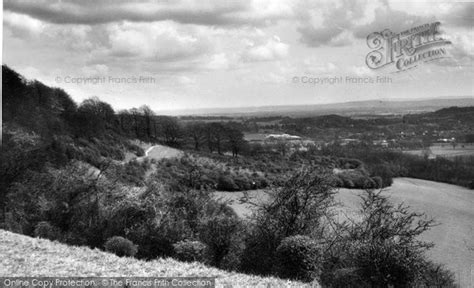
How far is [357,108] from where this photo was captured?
25.4 m

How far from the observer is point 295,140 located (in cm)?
2494

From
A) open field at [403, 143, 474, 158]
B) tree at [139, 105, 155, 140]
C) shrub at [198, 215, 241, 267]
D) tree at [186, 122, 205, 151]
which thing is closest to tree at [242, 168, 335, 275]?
shrub at [198, 215, 241, 267]

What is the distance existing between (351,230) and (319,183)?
1.84 m

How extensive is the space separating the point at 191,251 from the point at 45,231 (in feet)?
17.0

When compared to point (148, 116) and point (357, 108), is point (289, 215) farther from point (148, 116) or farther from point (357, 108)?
point (148, 116)

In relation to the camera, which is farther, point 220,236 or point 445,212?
point 445,212

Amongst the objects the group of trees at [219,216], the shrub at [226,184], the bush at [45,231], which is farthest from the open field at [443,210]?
the bush at [45,231]

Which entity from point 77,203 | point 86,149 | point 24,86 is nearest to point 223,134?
point 86,149

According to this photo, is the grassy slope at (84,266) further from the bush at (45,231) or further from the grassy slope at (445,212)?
the grassy slope at (445,212)

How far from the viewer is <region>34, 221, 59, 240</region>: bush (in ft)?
51.2

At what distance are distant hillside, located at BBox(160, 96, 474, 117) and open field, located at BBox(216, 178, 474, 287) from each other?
368 centimetres

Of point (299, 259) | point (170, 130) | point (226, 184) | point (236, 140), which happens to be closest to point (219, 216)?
point (299, 259)

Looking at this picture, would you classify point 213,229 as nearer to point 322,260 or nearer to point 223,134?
point 322,260

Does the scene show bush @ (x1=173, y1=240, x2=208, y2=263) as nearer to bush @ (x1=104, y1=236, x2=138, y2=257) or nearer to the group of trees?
the group of trees
